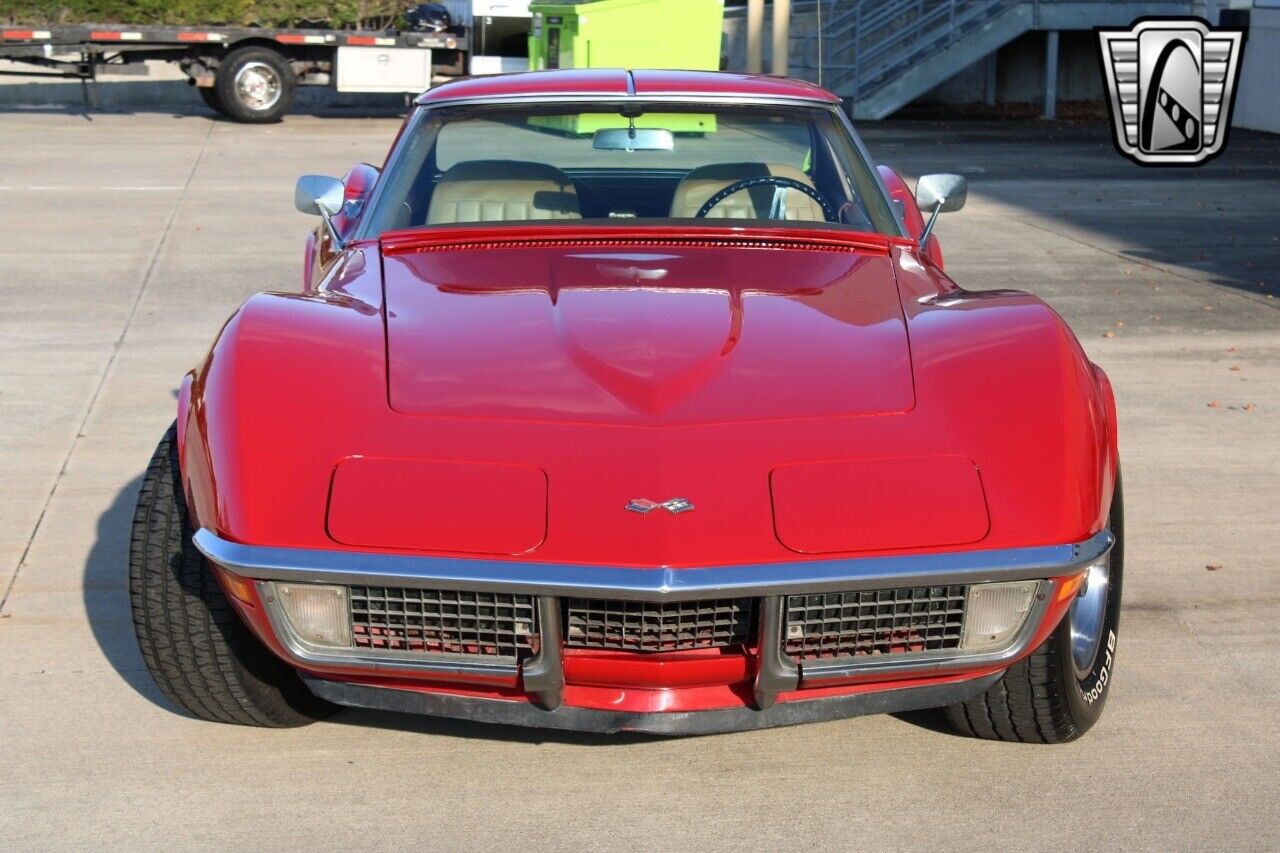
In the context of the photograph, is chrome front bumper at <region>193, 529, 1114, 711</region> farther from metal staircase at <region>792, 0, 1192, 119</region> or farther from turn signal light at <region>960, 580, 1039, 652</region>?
metal staircase at <region>792, 0, 1192, 119</region>

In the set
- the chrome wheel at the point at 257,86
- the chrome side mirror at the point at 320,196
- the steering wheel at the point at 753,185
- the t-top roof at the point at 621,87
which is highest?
the t-top roof at the point at 621,87

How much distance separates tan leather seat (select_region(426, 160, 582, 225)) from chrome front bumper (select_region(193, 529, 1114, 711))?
6.06ft

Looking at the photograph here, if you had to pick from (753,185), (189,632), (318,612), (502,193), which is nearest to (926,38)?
(753,185)

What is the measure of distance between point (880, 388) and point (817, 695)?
0.66 metres

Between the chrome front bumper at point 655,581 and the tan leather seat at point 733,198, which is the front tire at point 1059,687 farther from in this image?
the tan leather seat at point 733,198

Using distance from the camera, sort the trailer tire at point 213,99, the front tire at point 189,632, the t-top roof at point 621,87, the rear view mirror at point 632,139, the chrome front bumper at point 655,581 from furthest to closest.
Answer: the trailer tire at point 213,99, the t-top roof at point 621,87, the rear view mirror at point 632,139, the front tire at point 189,632, the chrome front bumper at point 655,581

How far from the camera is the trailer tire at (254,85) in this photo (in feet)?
68.8

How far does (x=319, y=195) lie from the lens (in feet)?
17.1

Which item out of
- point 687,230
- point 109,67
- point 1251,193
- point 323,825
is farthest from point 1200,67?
point 323,825

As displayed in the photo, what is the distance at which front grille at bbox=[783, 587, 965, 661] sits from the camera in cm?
319

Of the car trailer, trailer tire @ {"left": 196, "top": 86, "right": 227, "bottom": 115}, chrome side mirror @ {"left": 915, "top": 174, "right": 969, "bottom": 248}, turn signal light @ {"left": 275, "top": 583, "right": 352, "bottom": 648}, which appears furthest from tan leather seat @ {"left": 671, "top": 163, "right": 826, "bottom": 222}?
trailer tire @ {"left": 196, "top": 86, "right": 227, "bottom": 115}

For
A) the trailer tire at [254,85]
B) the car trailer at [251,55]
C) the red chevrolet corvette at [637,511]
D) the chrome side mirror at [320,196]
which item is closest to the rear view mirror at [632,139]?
the chrome side mirror at [320,196]

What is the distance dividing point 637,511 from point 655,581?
Answer: 0.55 ft

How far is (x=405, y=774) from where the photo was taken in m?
3.63
